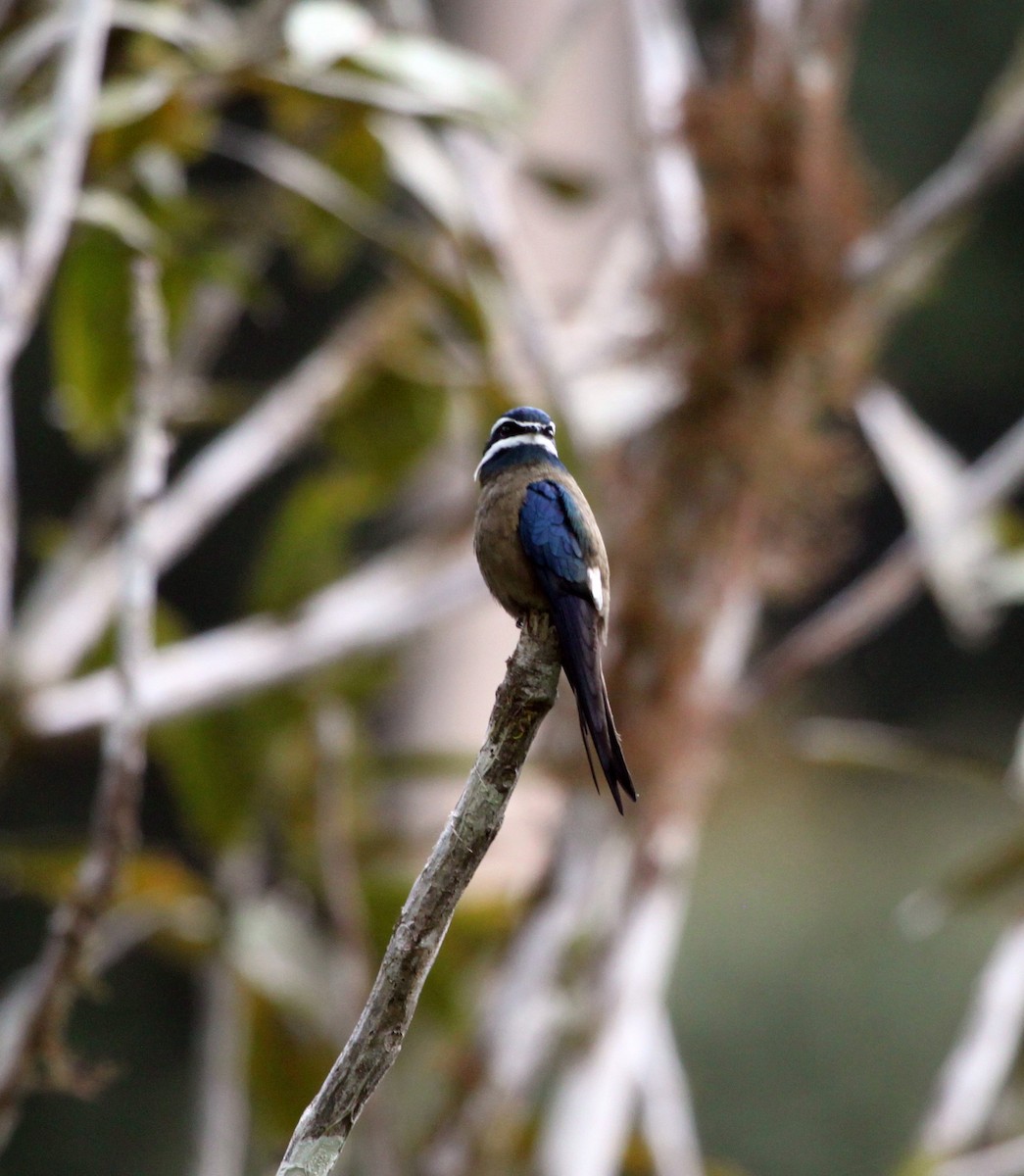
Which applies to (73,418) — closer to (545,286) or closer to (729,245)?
(729,245)

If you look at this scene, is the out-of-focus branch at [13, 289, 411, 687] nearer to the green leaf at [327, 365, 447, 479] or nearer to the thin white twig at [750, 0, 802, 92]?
the green leaf at [327, 365, 447, 479]

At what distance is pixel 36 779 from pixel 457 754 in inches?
175

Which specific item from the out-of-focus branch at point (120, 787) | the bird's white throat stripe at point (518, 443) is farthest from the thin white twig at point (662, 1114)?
the bird's white throat stripe at point (518, 443)

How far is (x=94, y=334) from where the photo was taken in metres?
3.04

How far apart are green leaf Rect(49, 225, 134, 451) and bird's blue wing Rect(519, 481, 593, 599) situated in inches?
66.7

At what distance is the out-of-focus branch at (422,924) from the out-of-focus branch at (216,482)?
6.24ft

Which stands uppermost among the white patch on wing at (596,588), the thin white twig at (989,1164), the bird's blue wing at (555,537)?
the thin white twig at (989,1164)

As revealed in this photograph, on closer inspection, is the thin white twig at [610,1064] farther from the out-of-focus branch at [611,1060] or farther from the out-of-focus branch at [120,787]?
the out-of-focus branch at [120,787]

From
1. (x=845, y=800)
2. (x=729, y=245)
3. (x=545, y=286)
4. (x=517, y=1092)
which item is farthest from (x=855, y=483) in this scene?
(x=845, y=800)

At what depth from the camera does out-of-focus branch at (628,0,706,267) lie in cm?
331

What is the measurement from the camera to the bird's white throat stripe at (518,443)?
1.47m

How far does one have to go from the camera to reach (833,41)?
3471 millimetres

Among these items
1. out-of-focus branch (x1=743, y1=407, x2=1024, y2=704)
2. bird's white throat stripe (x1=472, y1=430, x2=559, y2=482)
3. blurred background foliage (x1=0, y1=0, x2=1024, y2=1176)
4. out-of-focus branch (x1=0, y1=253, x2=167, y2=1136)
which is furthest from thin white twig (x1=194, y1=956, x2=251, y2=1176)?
bird's white throat stripe (x1=472, y1=430, x2=559, y2=482)

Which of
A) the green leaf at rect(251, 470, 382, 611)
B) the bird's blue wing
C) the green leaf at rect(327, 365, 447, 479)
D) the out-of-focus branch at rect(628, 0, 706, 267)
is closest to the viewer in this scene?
the bird's blue wing
